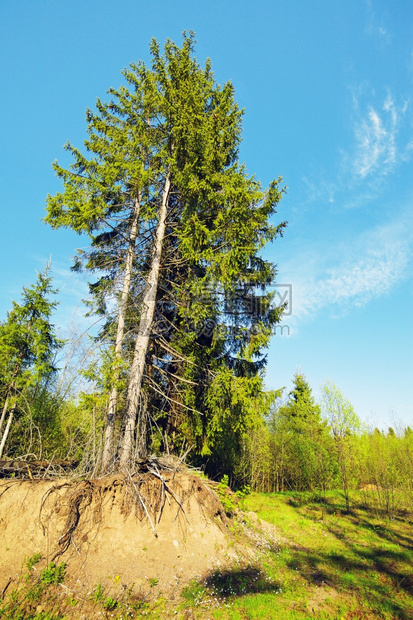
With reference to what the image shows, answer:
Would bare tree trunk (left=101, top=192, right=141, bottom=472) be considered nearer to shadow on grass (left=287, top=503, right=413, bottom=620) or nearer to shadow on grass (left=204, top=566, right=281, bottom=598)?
shadow on grass (left=204, top=566, right=281, bottom=598)

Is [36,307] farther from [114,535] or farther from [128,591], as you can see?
[128,591]

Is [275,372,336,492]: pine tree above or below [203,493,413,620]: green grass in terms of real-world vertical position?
above

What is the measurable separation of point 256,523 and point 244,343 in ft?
18.9

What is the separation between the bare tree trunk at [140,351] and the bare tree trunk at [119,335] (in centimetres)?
40

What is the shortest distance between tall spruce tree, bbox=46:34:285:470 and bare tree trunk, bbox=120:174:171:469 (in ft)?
0.11

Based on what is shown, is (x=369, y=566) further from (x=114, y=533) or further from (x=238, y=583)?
(x=114, y=533)

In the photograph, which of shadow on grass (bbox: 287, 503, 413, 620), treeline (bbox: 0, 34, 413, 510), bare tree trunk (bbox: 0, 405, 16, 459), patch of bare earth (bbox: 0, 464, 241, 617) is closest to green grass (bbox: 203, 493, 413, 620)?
shadow on grass (bbox: 287, 503, 413, 620)

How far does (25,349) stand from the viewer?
46.4 ft

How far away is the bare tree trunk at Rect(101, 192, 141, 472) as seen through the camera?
26.1ft

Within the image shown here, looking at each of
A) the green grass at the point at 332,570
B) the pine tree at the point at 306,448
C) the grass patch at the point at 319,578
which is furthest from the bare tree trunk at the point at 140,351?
the pine tree at the point at 306,448

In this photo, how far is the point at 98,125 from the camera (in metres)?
11.1

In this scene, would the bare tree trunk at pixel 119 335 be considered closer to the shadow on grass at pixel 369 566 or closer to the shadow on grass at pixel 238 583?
the shadow on grass at pixel 238 583

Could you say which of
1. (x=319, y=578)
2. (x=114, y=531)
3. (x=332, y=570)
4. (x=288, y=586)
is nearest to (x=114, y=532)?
(x=114, y=531)

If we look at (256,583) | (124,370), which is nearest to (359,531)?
(256,583)
